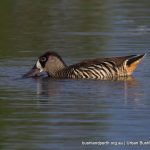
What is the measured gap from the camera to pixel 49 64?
57.5 ft

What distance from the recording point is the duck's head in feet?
56.9

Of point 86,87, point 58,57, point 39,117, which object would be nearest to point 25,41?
point 58,57

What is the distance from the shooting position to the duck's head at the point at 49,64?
17328 mm

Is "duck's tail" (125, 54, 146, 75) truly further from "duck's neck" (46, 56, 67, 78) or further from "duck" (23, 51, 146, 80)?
"duck's neck" (46, 56, 67, 78)

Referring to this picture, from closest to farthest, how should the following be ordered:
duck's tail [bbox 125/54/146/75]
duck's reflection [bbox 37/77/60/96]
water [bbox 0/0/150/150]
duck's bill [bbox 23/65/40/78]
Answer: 1. water [bbox 0/0/150/150]
2. duck's reflection [bbox 37/77/60/96]
3. duck's tail [bbox 125/54/146/75]
4. duck's bill [bbox 23/65/40/78]

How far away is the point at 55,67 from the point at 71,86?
137cm

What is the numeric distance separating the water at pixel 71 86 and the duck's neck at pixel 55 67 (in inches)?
7.3

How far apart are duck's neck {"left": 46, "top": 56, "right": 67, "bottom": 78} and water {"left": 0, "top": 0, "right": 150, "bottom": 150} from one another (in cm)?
18

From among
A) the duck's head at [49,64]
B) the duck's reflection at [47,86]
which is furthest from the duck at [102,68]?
the duck's reflection at [47,86]

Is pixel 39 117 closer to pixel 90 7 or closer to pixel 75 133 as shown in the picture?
pixel 75 133

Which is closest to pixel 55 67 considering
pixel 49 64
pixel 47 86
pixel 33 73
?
pixel 49 64

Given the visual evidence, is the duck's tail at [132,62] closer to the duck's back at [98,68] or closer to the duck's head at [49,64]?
the duck's back at [98,68]

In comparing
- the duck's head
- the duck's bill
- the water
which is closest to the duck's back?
the water

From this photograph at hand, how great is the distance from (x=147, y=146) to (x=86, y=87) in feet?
13.4
